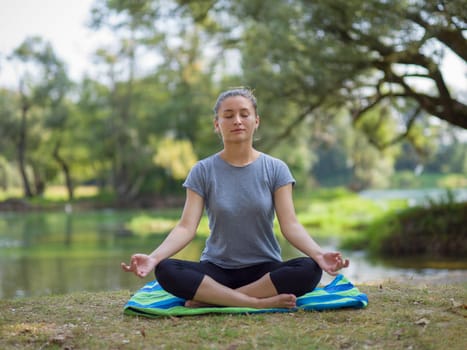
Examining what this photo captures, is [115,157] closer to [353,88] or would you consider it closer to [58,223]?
→ [58,223]

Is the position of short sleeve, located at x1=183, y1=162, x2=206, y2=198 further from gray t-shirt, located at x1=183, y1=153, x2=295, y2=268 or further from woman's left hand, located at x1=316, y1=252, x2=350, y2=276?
woman's left hand, located at x1=316, y1=252, x2=350, y2=276

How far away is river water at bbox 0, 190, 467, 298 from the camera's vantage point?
9.03 m

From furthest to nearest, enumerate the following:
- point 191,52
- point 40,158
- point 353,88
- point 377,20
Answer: point 40,158 → point 191,52 → point 353,88 → point 377,20

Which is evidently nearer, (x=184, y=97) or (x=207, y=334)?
(x=207, y=334)

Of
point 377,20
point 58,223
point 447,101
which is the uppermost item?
point 377,20

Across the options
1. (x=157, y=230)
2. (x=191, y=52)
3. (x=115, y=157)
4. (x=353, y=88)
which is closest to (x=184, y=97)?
(x=191, y=52)

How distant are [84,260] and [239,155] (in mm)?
9362

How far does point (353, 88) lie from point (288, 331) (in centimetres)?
806

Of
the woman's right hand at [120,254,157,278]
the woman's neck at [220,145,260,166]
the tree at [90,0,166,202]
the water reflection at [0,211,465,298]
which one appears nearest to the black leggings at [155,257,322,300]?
the woman's right hand at [120,254,157,278]

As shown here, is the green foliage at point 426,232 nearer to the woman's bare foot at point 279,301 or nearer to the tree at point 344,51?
the tree at point 344,51

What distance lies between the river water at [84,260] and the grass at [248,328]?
1.32 m

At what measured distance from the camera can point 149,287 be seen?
400 cm

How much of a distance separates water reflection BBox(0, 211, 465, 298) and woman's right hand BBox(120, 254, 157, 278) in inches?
99.4

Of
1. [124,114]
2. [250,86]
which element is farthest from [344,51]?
[124,114]
